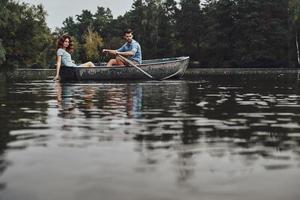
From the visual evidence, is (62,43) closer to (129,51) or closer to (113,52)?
(113,52)

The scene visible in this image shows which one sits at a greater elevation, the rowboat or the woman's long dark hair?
the woman's long dark hair

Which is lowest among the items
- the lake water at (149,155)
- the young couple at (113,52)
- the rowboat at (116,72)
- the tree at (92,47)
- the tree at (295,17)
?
the lake water at (149,155)

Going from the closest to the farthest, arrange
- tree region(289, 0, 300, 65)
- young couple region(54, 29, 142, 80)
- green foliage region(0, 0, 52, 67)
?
1. young couple region(54, 29, 142, 80)
2. green foliage region(0, 0, 52, 67)
3. tree region(289, 0, 300, 65)

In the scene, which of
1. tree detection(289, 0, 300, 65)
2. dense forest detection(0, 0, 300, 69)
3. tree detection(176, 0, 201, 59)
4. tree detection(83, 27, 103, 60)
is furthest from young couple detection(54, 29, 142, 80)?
tree detection(83, 27, 103, 60)

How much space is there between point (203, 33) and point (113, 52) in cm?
6700

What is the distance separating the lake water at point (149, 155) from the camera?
3.43 meters

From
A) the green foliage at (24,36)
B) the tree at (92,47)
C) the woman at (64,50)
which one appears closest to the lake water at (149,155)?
the woman at (64,50)

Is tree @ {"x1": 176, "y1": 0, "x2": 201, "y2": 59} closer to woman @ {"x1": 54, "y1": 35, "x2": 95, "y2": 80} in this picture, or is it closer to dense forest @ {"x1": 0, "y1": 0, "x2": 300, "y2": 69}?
dense forest @ {"x1": 0, "y1": 0, "x2": 300, "y2": 69}

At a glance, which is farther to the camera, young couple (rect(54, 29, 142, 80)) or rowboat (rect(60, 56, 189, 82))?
rowboat (rect(60, 56, 189, 82))

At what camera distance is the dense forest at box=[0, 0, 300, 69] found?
5750 centimetres

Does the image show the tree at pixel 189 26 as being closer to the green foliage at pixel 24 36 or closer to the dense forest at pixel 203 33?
the dense forest at pixel 203 33

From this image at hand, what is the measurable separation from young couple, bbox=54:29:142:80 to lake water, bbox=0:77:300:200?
11817 millimetres

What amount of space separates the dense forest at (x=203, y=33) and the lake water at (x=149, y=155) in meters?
48.7

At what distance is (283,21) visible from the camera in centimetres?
7544
